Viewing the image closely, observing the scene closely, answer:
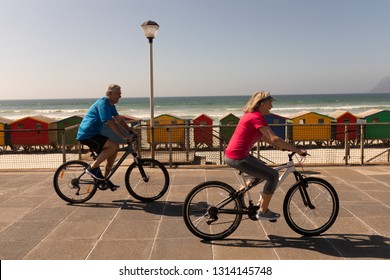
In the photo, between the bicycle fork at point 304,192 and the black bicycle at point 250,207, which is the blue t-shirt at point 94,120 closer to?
the black bicycle at point 250,207

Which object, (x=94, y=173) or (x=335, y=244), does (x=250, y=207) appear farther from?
(x=94, y=173)

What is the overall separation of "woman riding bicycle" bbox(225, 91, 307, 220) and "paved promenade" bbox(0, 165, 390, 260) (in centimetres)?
67

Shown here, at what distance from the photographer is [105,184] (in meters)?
5.64

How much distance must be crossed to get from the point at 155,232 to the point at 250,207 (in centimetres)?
121

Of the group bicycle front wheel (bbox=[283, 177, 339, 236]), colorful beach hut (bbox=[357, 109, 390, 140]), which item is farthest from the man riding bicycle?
colorful beach hut (bbox=[357, 109, 390, 140])

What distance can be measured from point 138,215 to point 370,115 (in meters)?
21.7

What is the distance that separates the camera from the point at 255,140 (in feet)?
12.7

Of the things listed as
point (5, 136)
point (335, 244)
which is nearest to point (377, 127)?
point (335, 244)

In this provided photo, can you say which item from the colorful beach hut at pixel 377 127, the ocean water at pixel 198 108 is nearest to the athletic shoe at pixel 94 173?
the colorful beach hut at pixel 377 127

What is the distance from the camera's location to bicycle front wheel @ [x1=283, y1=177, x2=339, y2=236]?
13.5 feet

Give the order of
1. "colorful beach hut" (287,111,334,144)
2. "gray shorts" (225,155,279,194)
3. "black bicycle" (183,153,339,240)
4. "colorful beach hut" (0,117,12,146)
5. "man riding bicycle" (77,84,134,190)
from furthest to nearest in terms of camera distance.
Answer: "colorful beach hut" (0,117,12,146)
"colorful beach hut" (287,111,334,144)
"man riding bicycle" (77,84,134,190)
"black bicycle" (183,153,339,240)
"gray shorts" (225,155,279,194)

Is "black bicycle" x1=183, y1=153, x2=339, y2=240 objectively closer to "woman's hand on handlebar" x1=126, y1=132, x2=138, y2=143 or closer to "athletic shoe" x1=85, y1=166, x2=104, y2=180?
"woman's hand on handlebar" x1=126, y1=132, x2=138, y2=143

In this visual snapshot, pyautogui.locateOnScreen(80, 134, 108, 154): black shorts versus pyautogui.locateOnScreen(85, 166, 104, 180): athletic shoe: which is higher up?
pyautogui.locateOnScreen(80, 134, 108, 154): black shorts
